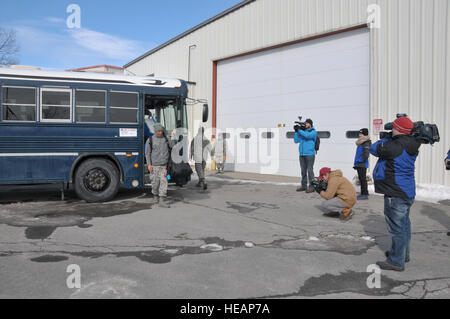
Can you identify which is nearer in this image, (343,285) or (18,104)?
(343,285)

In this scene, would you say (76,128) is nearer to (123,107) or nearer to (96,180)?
(123,107)

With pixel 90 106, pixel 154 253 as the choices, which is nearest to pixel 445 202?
pixel 154 253

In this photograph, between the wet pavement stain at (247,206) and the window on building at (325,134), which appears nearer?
the wet pavement stain at (247,206)

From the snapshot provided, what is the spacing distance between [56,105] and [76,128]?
66 centimetres

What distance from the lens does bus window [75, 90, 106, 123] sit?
888 cm

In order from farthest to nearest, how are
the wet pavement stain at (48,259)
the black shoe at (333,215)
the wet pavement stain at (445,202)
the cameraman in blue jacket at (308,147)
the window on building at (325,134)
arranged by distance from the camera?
the window on building at (325,134), the cameraman in blue jacket at (308,147), the wet pavement stain at (445,202), the black shoe at (333,215), the wet pavement stain at (48,259)

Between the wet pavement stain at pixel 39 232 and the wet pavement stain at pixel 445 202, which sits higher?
the wet pavement stain at pixel 445 202

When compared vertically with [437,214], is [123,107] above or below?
above

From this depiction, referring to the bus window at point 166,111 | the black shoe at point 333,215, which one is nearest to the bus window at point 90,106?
the bus window at point 166,111

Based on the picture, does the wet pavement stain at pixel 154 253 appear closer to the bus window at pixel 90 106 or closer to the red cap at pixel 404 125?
the red cap at pixel 404 125

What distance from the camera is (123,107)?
924 cm

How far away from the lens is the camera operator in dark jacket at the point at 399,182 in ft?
15.2
